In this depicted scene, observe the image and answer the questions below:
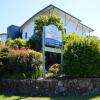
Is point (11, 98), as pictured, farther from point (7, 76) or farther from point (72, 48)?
point (72, 48)

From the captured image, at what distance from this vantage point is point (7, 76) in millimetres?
16328

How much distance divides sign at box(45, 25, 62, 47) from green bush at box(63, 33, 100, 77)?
139 centimetres

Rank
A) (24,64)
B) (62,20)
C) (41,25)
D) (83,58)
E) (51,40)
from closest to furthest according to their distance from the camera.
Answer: (83,58) < (24,64) < (51,40) < (41,25) < (62,20)

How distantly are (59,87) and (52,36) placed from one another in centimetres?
338

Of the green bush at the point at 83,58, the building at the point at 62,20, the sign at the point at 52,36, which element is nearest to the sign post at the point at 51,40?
the sign at the point at 52,36

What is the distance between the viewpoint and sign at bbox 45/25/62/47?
16.1 m

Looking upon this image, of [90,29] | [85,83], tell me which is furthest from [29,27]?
[85,83]

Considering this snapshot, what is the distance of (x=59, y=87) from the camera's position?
569 inches

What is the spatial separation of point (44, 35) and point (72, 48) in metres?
1.79

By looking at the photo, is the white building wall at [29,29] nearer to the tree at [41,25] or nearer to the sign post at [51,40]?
the tree at [41,25]

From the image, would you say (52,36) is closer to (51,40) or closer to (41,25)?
(51,40)

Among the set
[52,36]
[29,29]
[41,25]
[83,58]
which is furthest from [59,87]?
[29,29]

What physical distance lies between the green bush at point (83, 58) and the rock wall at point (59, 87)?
456 millimetres

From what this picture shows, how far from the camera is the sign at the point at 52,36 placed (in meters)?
16.1
